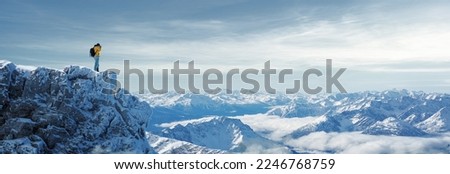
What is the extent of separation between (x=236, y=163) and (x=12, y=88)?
118m

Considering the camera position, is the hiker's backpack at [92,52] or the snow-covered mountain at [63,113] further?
the snow-covered mountain at [63,113]

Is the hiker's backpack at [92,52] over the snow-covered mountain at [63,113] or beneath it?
over

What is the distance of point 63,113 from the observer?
141 m

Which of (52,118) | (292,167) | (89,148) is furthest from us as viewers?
(89,148)

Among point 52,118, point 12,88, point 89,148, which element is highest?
Answer: point 12,88

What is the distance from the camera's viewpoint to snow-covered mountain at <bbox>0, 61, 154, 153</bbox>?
127 meters

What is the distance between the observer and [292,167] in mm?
27562

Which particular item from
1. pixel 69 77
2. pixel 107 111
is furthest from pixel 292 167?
pixel 107 111

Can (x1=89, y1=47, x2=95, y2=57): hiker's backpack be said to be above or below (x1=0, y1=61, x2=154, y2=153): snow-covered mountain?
above

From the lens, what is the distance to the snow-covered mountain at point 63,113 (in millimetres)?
127062

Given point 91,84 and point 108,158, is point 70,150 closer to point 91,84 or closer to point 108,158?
point 91,84

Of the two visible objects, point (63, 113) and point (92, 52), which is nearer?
point (92, 52)

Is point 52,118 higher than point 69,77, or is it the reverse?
point 69,77

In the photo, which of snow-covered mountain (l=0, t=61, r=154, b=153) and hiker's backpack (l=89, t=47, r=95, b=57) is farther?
snow-covered mountain (l=0, t=61, r=154, b=153)
